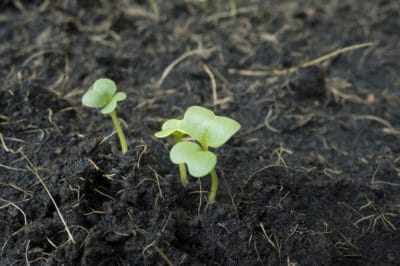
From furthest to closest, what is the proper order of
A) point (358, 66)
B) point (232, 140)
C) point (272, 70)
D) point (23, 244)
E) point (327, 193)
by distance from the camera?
point (358, 66) < point (272, 70) < point (232, 140) < point (327, 193) < point (23, 244)

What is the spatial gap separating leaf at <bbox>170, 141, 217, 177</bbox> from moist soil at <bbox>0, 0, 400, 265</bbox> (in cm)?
21

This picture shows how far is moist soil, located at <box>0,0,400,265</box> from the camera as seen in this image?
54.3 inches

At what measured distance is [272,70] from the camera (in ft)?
7.01

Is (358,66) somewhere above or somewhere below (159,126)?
below

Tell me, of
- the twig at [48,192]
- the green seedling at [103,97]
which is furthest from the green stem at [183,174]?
the twig at [48,192]

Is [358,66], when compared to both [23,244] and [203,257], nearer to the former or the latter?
[203,257]

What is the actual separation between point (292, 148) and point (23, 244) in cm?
99

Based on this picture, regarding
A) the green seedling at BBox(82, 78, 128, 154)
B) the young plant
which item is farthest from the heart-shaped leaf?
the young plant

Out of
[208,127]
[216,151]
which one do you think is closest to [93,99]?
[208,127]

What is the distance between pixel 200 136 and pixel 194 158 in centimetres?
9

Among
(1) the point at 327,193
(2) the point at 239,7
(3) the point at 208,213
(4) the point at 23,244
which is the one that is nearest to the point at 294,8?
(2) the point at 239,7

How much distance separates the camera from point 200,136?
4.31 feet

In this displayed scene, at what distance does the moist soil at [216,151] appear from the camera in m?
1.38

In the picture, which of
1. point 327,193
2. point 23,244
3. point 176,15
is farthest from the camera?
point 176,15
